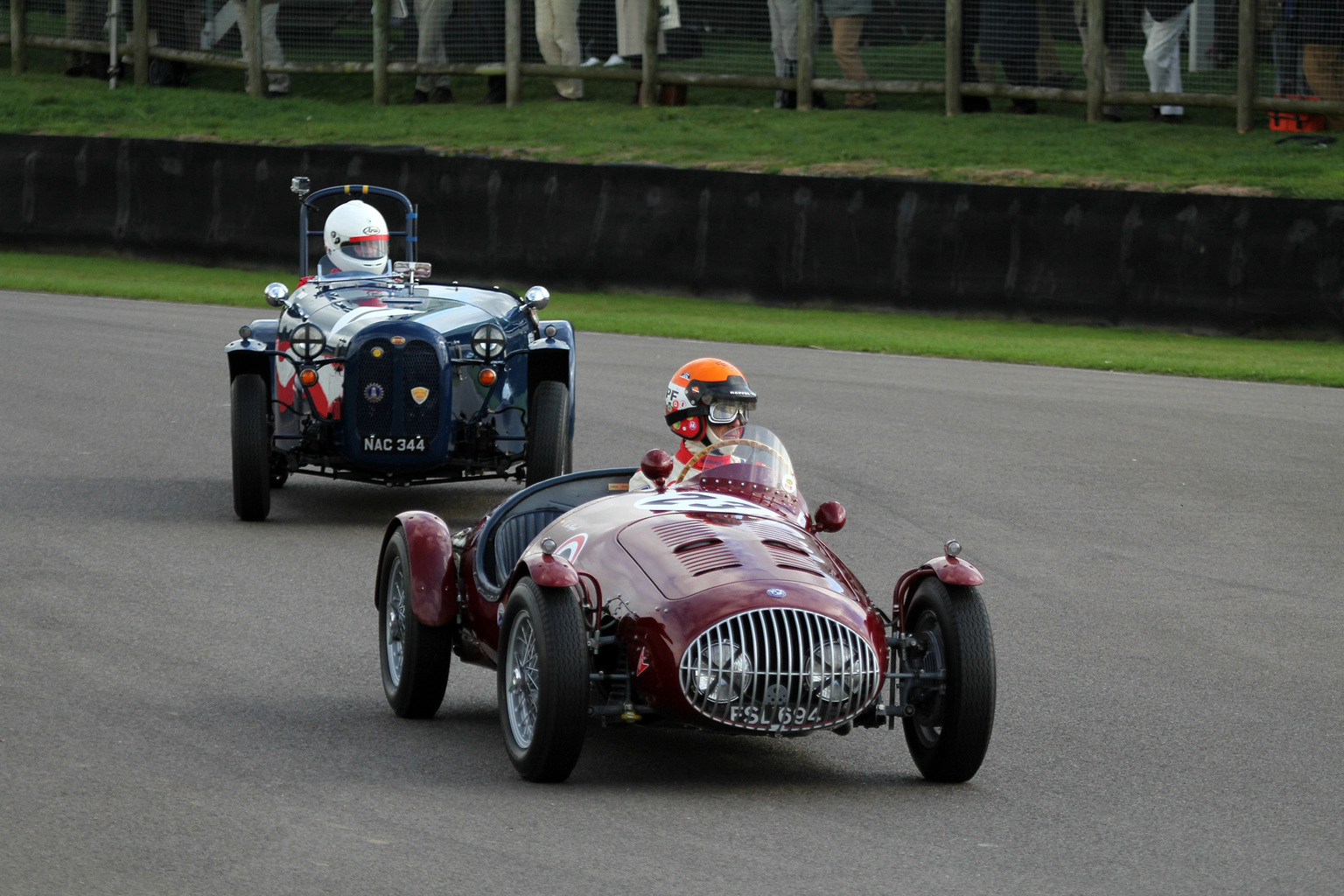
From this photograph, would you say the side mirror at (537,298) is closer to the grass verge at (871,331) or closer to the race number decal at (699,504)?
the race number decal at (699,504)

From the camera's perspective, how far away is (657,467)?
6707 millimetres

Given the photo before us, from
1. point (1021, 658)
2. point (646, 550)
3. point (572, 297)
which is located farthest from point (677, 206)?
point (646, 550)

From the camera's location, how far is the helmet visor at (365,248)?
1266 centimetres

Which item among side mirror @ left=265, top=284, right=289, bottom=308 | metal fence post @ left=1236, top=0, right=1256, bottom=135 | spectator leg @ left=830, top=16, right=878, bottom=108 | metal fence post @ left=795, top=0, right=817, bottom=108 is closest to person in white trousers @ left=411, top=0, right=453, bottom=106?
metal fence post @ left=795, top=0, right=817, bottom=108

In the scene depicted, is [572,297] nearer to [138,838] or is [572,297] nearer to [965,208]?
[965,208]

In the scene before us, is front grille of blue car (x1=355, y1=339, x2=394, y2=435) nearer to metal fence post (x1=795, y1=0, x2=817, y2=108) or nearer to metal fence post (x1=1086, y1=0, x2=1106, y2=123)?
metal fence post (x1=1086, y1=0, x2=1106, y2=123)

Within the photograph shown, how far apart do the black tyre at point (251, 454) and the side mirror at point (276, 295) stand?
1001 millimetres

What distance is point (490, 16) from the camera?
88.0 ft

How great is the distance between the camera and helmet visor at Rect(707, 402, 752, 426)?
729cm

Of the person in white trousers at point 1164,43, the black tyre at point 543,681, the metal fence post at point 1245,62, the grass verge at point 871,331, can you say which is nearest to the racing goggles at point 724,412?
the black tyre at point 543,681

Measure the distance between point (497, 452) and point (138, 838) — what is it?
601 centimetres

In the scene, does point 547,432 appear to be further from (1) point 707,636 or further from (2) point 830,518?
(1) point 707,636

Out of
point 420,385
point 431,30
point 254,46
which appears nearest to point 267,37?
point 254,46

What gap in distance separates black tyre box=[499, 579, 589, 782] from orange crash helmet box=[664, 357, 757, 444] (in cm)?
152
